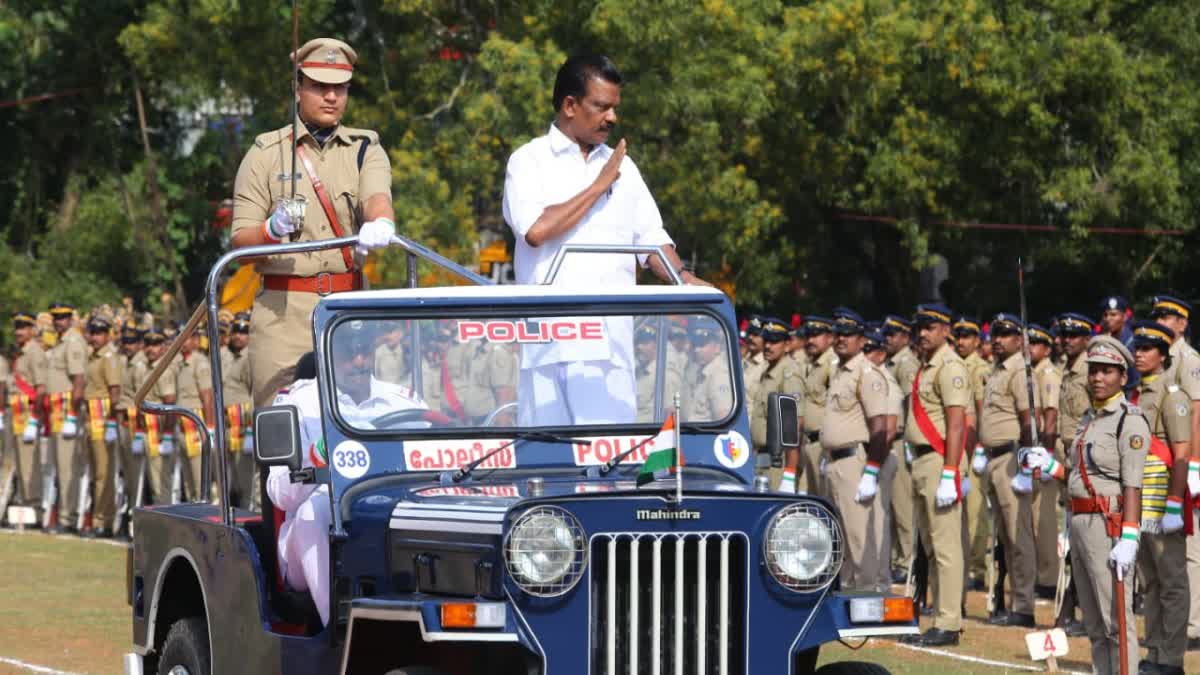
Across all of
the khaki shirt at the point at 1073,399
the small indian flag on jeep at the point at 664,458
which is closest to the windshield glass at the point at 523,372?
the small indian flag on jeep at the point at 664,458

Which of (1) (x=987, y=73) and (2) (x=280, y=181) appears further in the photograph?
(1) (x=987, y=73)

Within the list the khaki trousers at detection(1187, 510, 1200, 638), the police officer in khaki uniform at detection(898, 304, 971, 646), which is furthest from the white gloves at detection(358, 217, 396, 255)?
the khaki trousers at detection(1187, 510, 1200, 638)

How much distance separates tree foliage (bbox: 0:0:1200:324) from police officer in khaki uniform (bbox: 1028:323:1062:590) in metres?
13.1

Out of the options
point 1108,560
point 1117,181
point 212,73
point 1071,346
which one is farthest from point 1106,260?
point 1108,560

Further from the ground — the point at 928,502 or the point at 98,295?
the point at 98,295

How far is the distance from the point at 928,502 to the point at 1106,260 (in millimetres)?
17830

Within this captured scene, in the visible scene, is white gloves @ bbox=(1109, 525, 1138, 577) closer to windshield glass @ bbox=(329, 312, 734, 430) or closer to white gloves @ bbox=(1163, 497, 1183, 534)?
white gloves @ bbox=(1163, 497, 1183, 534)

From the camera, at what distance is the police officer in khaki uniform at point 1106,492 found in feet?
36.5

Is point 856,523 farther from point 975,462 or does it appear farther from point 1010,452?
point 975,462

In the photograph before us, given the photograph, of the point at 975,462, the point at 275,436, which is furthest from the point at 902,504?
the point at 275,436

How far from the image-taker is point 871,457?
15.7 meters

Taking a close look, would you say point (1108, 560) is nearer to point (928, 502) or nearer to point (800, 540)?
point (928, 502)

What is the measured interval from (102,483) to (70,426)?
1.08 metres

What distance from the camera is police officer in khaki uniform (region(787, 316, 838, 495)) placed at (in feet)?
58.9
